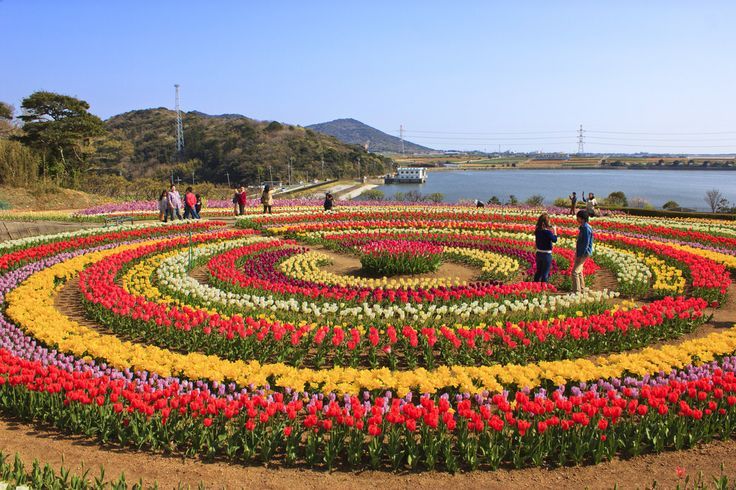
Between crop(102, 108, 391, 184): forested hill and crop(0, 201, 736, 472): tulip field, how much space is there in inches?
3398

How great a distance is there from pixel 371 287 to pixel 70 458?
7.75m

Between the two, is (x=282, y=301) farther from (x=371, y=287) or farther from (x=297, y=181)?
(x=297, y=181)

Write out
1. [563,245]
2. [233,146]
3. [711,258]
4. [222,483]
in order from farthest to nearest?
1. [233,146]
2. [563,245]
3. [711,258]
4. [222,483]

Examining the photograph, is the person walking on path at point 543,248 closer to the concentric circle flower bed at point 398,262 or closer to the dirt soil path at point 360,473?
the concentric circle flower bed at point 398,262

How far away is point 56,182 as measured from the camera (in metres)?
40.0

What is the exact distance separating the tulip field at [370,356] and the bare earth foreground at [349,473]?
13 cm

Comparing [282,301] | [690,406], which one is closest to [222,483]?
[690,406]

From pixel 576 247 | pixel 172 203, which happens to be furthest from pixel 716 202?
pixel 172 203

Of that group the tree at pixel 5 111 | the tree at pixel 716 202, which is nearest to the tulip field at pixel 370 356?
the tree at pixel 716 202

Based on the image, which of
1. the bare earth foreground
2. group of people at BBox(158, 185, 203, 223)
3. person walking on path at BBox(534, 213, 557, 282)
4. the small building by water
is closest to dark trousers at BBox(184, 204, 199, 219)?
group of people at BBox(158, 185, 203, 223)

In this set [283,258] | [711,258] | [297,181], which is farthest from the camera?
[297,181]

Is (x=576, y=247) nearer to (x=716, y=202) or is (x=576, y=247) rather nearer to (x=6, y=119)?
(x=716, y=202)

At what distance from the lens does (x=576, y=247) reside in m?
12.2

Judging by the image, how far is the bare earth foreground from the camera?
529 centimetres
